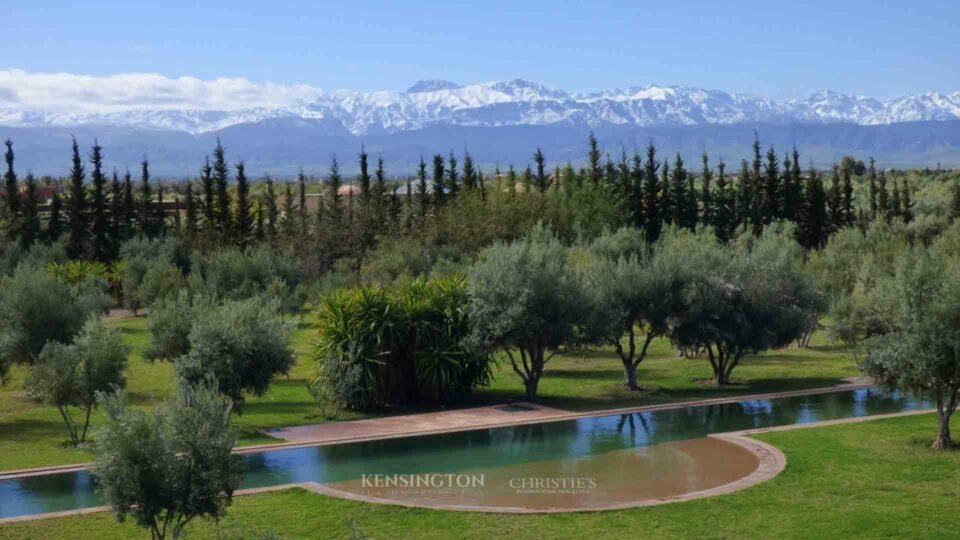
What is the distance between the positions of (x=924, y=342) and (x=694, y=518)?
326 inches

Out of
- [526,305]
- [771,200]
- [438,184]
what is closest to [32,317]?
[526,305]

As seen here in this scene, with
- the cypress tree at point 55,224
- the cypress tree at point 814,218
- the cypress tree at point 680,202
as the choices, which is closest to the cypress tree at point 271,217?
the cypress tree at point 55,224

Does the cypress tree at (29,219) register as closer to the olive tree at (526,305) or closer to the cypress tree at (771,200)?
the olive tree at (526,305)

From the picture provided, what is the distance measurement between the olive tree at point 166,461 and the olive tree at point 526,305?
1590 centimetres

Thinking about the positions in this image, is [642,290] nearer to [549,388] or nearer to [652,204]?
[549,388]

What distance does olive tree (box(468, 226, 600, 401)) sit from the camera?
1296 inches

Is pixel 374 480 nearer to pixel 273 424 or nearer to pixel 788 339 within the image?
pixel 273 424

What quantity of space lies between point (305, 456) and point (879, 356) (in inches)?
544

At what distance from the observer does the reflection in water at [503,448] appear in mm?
24250

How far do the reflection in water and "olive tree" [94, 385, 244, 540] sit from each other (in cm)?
612

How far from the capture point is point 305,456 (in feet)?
89.0

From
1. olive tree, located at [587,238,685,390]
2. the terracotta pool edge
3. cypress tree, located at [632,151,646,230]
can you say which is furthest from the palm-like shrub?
cypress tree, located at [632,151,646,230]

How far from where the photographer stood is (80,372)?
91.8 ft

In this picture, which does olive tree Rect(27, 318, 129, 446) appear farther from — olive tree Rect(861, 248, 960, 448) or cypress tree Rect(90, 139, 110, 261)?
cypress tree Rect(90, 139, 110, 261)
